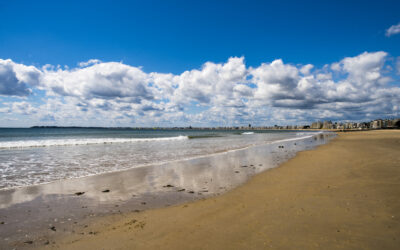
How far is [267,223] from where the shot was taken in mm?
4605

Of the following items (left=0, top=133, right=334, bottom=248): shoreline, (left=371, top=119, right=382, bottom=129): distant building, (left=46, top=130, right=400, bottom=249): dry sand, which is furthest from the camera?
(left=371, top=119, right=382, bottom=129): distant building

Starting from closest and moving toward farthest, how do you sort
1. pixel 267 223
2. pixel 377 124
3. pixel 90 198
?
1. pixel 267 223
2. pixel 90 198
3. pixel 377 124

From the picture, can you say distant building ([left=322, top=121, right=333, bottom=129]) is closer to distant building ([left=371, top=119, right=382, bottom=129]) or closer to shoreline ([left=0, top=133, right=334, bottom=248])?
distant building ([left=371, top=119, right=382, bottom=129])

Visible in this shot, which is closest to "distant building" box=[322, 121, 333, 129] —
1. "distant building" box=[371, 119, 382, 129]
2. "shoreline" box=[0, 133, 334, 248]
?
"distant building" box=[371, 119, 382, 129]

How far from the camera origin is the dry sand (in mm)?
3859

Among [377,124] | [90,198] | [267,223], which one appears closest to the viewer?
[267,223]

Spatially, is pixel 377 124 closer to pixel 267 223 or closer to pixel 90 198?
pixel 267 223

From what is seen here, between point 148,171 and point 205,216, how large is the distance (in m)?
6.80

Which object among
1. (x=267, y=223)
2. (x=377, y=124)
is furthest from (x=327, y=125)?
(x=267, y=223)

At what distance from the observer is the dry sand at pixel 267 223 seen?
12.7ft

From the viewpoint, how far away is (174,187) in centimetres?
827

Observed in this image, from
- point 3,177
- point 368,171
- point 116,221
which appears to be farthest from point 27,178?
point 368,171

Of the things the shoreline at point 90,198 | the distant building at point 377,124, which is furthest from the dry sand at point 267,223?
the distant building at point 377,124

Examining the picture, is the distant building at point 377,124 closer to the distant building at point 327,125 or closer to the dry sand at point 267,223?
the distant building at point 327,125
